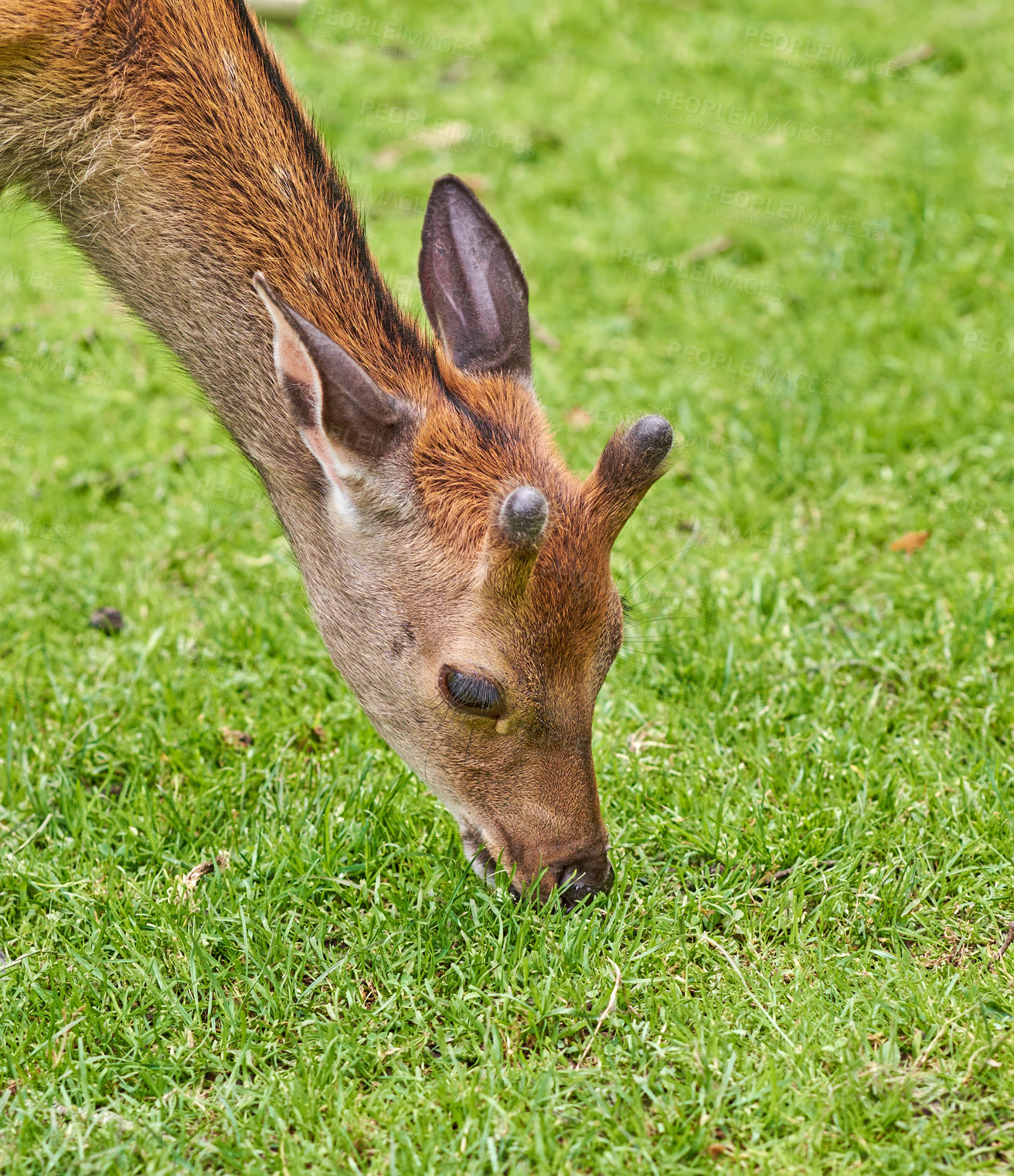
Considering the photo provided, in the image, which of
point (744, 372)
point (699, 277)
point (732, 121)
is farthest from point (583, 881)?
point (732, 121)

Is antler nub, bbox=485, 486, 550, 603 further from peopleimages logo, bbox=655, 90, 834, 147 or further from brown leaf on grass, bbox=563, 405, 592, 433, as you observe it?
peopleimages logo, bbox=655, 90, 834, 147

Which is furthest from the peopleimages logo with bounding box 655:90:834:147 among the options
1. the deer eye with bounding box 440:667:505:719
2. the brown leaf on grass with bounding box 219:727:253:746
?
the deer eye with bounding box 440:667:505:719

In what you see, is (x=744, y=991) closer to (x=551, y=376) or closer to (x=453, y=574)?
(x=453, y=574)

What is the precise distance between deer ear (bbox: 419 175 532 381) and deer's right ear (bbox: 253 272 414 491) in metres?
0.60

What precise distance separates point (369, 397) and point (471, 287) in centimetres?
90

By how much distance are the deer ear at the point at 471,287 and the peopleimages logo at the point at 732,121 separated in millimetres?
6584

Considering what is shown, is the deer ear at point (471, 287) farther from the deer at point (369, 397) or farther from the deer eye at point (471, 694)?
the deer eye at point (471, 694)

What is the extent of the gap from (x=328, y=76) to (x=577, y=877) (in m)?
8.94

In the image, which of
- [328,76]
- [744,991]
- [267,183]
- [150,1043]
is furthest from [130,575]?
[328,76]

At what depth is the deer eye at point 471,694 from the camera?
3.97m

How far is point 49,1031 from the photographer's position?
3.92 metres

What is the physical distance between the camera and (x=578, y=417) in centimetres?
748

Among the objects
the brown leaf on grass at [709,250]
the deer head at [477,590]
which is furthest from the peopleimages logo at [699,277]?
the deer head at [477,590]

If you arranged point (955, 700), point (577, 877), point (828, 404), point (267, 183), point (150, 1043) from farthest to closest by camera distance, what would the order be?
point (828, 404) < point (955, 700) < point (267, 183) < point (577, 877) < point (150, 1043)
